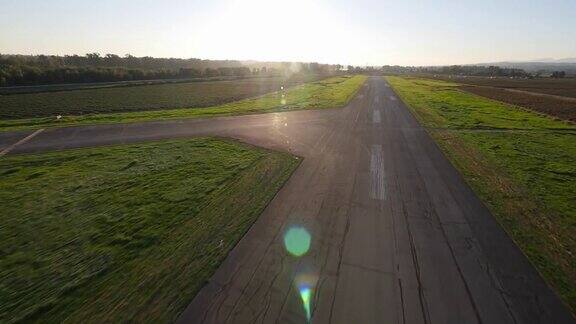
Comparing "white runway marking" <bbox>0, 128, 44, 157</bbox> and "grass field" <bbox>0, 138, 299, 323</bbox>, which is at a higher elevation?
"grass field" <bbox>0, 138, 299, 323</bbox>

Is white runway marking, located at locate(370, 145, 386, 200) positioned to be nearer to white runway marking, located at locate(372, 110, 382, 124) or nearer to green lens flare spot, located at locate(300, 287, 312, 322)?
green lens flare spot, located at locate(300, 287, 312, 322)

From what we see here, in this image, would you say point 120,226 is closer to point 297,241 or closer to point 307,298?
point 297,241

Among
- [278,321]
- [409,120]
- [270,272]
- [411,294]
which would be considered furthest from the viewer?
[409,120]

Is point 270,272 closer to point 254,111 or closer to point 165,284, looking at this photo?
point 165,284

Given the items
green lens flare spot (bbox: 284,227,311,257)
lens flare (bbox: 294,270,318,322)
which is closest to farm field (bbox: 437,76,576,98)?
green lens flare spot (bbox: 284,227,311,257)

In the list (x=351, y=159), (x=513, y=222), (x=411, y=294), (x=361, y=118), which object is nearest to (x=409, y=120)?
(x=361, y=118)

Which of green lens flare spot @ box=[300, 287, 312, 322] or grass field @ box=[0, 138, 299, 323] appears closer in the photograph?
green lens flare spot @ box=[300, 287, 312, 322]

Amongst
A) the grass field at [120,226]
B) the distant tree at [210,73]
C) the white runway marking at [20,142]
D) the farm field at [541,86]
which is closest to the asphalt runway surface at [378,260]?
the grass field at [120,226]
